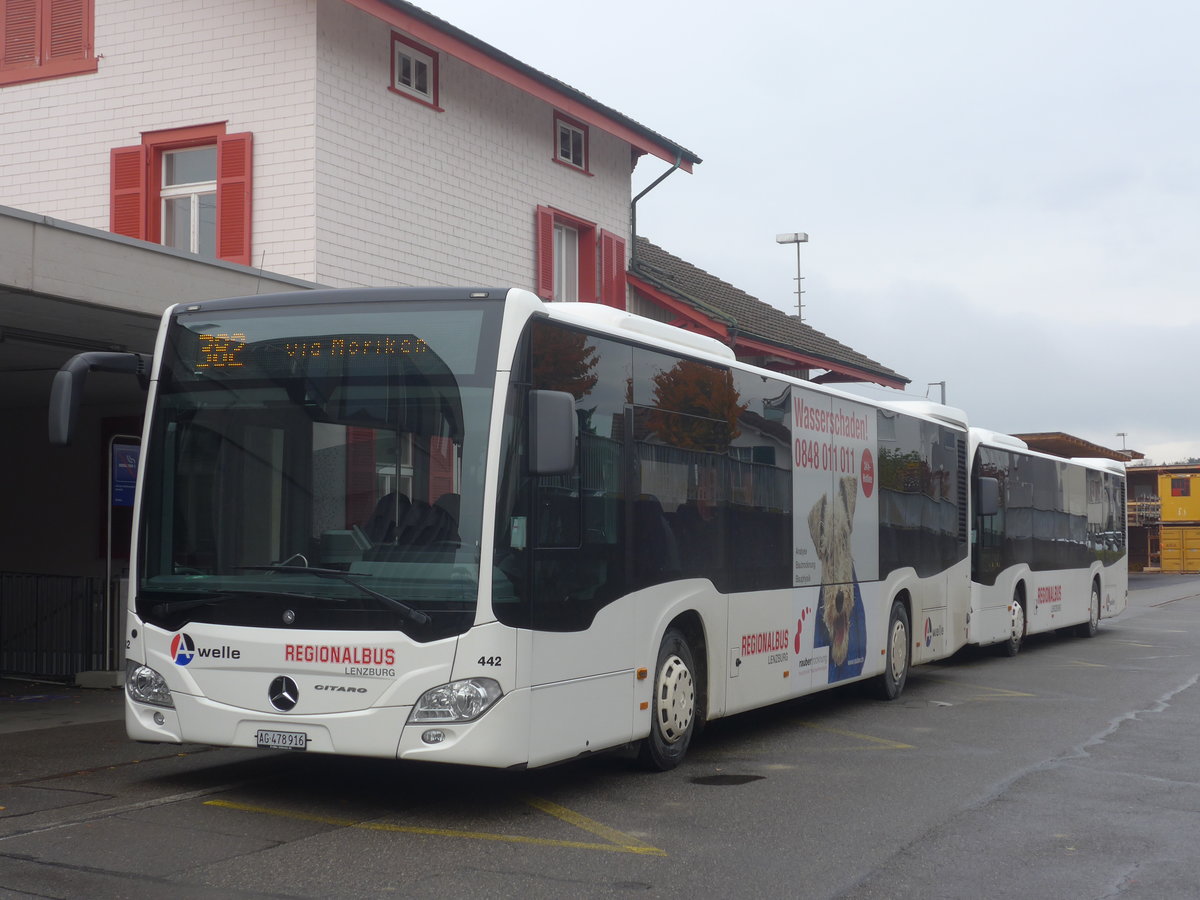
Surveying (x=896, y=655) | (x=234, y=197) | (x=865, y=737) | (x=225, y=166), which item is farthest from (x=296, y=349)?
(x=225, y=166)

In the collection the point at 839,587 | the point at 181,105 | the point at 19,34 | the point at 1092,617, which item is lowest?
the point at 1092,617

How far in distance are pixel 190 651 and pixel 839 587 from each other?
20.5ft

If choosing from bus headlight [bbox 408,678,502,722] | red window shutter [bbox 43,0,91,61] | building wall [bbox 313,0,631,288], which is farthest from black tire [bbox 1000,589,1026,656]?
red window shutter [bbox 43,0,91,61]

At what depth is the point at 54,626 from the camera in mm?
15938

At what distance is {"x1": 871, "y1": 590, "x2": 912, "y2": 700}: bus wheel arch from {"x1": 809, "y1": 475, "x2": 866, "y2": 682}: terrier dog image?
88cm

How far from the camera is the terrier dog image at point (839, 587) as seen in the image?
1212 centimetres

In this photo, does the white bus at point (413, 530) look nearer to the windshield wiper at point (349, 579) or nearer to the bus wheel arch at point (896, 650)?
the windshield wiper at point (349, 579)

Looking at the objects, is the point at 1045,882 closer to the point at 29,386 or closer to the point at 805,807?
the point at 805,807

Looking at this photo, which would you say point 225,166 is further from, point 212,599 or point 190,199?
point 212,599

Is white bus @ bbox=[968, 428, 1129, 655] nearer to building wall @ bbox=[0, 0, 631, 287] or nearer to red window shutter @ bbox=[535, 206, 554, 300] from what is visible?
red window shutter @ bbox=[535, 206, 554, 300]

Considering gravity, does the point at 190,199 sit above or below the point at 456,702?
above

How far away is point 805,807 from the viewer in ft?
27.2

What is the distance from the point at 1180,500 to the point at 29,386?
48980 millimetres

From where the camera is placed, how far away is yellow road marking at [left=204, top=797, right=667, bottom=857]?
7.17 metres
